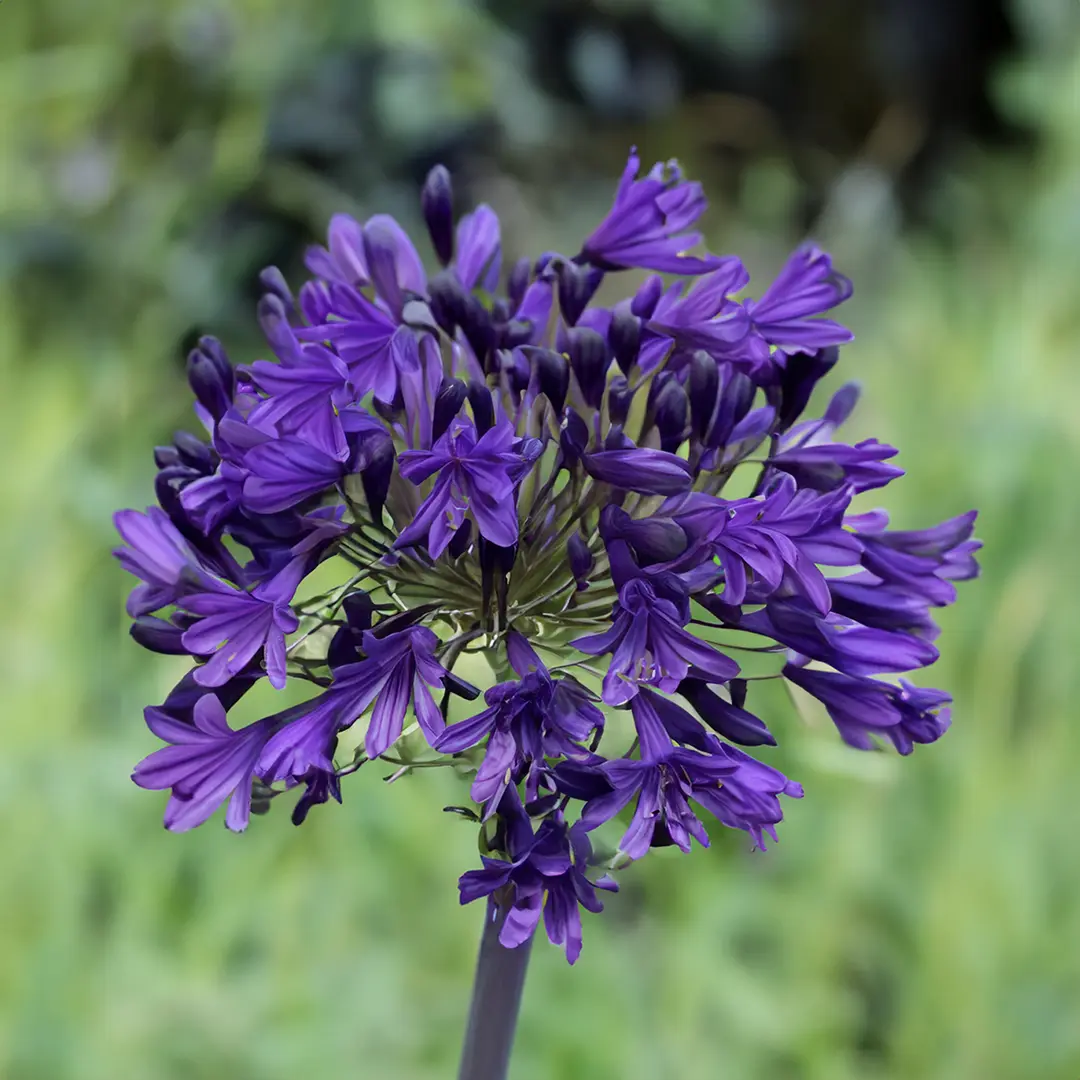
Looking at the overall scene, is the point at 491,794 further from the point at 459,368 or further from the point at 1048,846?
the point at 1048,846

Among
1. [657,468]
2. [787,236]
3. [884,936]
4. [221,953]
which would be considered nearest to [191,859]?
[221,953]

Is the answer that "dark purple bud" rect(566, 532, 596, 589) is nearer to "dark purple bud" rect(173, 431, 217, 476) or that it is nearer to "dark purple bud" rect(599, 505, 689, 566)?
"dark purple bud" rect(599, 505, 689, 566)

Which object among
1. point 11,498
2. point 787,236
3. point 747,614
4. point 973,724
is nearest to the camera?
point 747,614

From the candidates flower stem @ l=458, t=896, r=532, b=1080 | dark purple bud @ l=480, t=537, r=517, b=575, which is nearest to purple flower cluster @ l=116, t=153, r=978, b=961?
dark purple bud @ l=480, t=537, r=517, b=575

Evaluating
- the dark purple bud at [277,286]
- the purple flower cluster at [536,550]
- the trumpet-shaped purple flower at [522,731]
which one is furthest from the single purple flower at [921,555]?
the dark purple bud at [277,286]

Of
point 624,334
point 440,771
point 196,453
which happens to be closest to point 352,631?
point 196,453

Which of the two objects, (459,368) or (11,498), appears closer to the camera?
(459,368)

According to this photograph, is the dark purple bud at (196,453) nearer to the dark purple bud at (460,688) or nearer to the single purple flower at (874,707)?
the dark purple bud at (460,688)

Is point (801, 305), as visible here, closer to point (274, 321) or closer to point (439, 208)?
point (439, 208)
